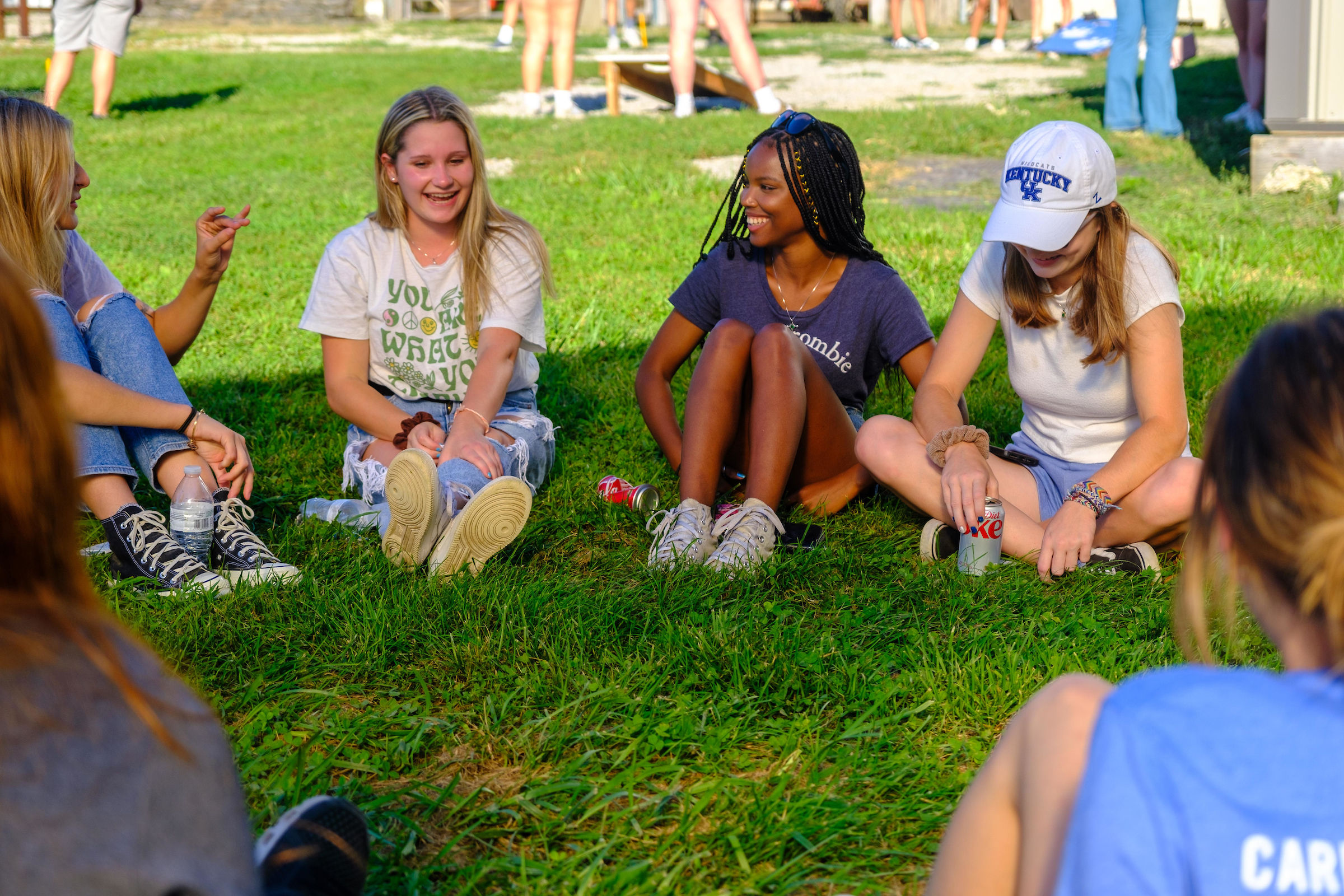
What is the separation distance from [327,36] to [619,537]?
2340 centimetres

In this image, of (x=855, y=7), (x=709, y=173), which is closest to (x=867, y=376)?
(x=709, y=173)

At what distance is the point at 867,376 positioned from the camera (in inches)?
157

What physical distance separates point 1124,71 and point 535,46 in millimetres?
5553

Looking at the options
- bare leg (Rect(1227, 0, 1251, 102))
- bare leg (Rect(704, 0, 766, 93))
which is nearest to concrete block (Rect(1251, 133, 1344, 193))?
bare leg (Rect(1227, 0, 1251, 102))

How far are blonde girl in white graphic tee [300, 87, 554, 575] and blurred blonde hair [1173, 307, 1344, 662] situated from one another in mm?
2532

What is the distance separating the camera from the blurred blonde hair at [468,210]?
372 centimetres

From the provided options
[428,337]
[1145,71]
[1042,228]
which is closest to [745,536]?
[1042,228]

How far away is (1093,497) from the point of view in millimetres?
3152

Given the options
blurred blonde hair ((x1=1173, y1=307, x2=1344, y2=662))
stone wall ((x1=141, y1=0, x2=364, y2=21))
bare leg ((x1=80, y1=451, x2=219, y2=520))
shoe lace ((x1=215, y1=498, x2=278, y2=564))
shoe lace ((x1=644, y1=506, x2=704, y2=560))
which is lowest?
shoe lace ((x1=644, y1=506, x2=704, y2=560))

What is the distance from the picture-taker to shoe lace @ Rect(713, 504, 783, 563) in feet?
10.7

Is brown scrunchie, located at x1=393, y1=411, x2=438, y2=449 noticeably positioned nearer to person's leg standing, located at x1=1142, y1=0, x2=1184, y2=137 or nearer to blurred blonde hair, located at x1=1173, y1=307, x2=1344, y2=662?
blurred blonde hair, located at x1=1173, y1=307, x2=1344, y2=662

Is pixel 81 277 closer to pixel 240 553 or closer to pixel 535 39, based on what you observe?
pixel 240 553

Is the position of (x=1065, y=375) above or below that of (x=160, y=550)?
above

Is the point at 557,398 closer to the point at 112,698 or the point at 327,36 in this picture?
the point at 112,698
